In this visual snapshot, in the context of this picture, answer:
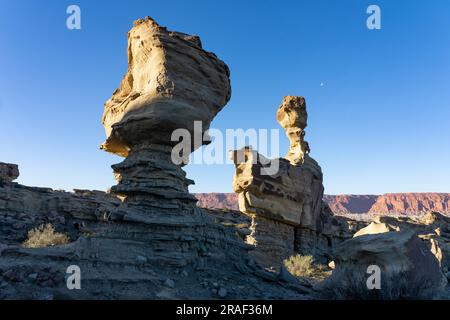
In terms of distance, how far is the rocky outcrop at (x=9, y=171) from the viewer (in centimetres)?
3073

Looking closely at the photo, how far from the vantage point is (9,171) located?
3144cm

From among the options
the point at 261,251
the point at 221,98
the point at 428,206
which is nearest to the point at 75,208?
the point at 261,251

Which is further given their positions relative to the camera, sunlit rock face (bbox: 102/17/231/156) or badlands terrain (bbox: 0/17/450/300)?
sunlit rock face (bbox: 102/17/231/156)

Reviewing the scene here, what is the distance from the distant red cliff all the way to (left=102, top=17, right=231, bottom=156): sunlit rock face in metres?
141

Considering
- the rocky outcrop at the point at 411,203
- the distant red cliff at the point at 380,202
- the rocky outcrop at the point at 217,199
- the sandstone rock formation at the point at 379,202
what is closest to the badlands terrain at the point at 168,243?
the distant red cliff at the point at 380,202

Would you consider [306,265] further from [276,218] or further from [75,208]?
[75,208]

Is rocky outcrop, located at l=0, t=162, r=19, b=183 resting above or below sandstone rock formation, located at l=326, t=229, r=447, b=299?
above

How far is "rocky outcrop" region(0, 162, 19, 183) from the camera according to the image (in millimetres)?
30734

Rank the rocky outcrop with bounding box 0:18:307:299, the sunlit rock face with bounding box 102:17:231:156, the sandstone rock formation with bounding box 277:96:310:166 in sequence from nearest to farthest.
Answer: the rocky outcrop with bounding box 0:18:307:299
the sunlit rock face with bounding box 102:17:231:156
the sandstone rock formation with bounding box 277:96:310:166

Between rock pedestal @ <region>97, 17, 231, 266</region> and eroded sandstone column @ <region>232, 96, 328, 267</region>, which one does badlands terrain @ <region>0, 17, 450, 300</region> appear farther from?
eroded sandstone column @ <region>232, 96, 328, 267</region>

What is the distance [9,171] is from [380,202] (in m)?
162

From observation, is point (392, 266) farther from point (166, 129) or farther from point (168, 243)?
Result: point (166, 129)

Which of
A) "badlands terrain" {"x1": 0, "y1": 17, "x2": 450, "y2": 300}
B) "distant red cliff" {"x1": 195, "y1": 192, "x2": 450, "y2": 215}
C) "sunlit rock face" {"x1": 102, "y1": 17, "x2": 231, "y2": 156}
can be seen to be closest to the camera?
"badlands terrain" {"x1": 0, "y1": 17, "x2": 450, "y2": 300}

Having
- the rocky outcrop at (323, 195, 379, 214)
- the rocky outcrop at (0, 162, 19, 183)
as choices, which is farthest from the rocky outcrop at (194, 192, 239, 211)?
the rocky outcrop at (0, 162, 19, 183)
